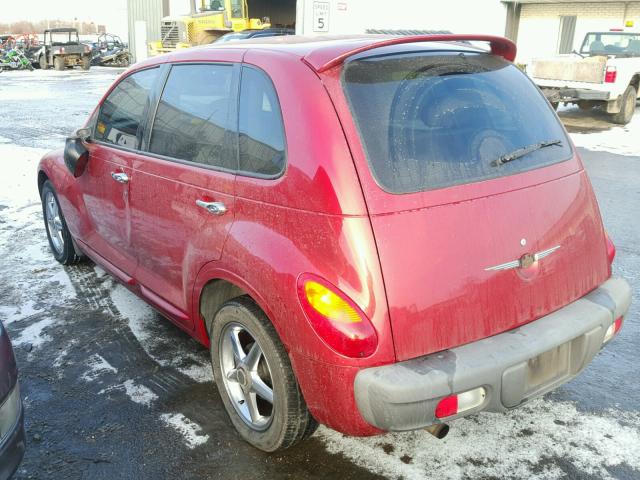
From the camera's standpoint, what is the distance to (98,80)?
24844 millimetres

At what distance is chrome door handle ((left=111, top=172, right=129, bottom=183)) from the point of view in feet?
11.2

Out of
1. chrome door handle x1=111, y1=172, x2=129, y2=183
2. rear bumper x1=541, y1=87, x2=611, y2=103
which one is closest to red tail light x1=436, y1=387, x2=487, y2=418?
chrome door handle x1=111, y1=172, x2=129, y2=183

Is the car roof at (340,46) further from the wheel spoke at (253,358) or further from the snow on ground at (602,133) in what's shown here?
the snow on ground at (602,133)

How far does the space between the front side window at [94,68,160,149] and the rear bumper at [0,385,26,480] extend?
1.68 meters

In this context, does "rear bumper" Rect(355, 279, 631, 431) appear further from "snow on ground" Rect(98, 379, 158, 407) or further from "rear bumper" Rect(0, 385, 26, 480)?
"snow on ground" Rect(98, 379, 158, 407)

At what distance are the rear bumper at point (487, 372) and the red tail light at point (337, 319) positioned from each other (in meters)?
0.10

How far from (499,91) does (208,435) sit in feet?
6.91

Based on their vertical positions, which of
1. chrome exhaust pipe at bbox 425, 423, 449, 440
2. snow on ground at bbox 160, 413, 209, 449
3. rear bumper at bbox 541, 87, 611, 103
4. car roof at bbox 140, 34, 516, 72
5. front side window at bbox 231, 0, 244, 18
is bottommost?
snow on ground at bbox 160, 413, 209, 449

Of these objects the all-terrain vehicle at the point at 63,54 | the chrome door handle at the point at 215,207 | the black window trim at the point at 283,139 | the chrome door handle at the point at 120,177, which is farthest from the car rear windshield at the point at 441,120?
the all-terrain vehicle at the point at 63,54

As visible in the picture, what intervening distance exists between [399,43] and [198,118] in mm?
1060

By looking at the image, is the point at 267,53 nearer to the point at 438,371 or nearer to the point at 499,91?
the point at 499,91

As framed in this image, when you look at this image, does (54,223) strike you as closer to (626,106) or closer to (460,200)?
(460,200)

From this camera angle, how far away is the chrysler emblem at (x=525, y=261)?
2299 millimetres

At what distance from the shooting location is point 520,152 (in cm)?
259
